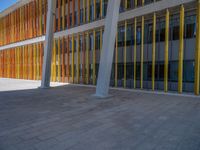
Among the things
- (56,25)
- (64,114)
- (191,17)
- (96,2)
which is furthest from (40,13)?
(64,114)

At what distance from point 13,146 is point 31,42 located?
2787 centimetres

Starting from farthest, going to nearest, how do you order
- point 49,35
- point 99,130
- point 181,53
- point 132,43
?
point 132,43
point 49,35
point 181,53
point 99,130

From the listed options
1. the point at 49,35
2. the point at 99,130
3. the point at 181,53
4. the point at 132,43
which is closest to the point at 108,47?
the point at 132,43

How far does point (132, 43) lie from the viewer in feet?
55.6

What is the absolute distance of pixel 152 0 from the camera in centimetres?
1528

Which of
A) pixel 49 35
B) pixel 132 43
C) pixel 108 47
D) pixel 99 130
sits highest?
pixel 49 35

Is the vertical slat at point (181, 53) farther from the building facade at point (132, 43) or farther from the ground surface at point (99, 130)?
the ground surface at point (99, 130)

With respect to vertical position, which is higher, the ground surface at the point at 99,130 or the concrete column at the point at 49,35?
the concrete column at the point at 49,35

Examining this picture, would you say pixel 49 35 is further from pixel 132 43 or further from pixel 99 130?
pixel 99 130

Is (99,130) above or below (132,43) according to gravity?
below

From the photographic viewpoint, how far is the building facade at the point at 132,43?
13648 mm

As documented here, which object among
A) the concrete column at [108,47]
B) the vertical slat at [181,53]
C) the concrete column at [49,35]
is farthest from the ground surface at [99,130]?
the concrete column at [49,35]

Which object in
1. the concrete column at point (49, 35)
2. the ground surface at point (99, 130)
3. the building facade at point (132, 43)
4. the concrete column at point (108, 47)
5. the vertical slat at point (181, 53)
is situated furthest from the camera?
the concrete column at point (49, 35)

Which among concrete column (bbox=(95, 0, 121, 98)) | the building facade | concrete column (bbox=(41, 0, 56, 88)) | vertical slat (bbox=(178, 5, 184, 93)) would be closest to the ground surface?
concrete column (bbox=(95, 0, 121, 98))
